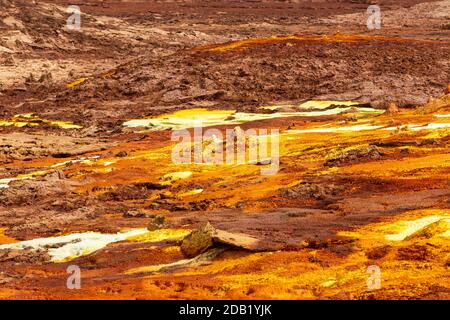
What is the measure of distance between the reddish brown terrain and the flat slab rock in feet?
0.10

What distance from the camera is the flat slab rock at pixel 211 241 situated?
11.4 meters

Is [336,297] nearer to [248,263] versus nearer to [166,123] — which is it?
[248,263]

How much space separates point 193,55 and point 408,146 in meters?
18.5

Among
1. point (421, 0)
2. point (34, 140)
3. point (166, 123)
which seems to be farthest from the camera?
point (421, 0)

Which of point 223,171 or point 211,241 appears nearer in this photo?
point 211,241

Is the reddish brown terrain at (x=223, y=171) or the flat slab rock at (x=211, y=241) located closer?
the reddish brown terrain at (x=223, y=171)

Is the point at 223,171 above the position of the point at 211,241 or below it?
below

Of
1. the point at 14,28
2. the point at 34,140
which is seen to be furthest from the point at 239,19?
the point at 34,140

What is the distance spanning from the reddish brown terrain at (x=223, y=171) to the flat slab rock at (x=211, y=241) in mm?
31

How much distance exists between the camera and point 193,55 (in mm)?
36312

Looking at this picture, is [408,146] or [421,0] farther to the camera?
[421,0]

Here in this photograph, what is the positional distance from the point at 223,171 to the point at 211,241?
26.8ft

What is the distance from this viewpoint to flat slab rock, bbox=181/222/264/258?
→ 449 inches

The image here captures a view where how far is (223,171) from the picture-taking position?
772 inches
